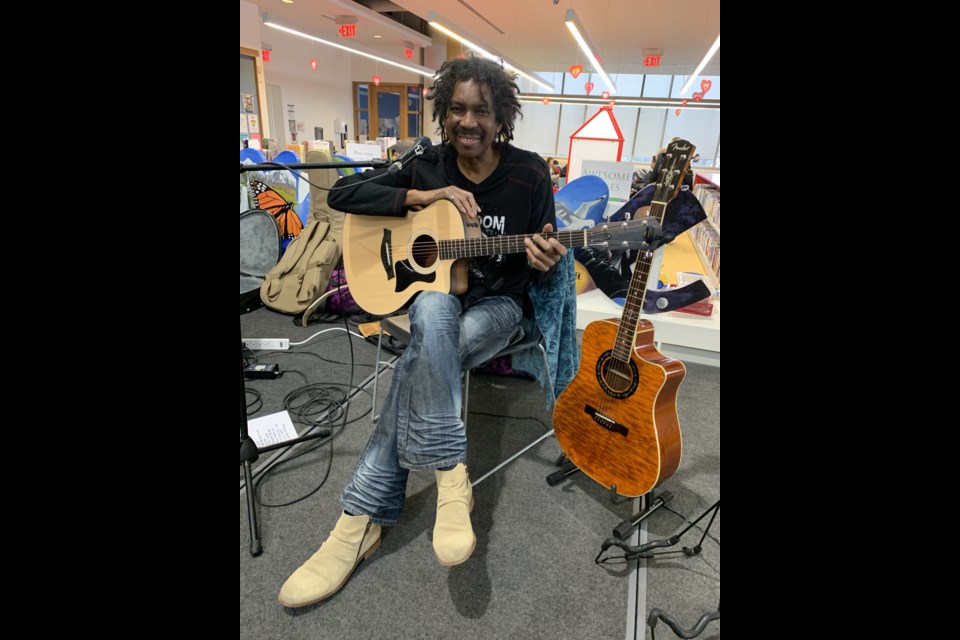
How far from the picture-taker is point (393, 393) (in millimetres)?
1334

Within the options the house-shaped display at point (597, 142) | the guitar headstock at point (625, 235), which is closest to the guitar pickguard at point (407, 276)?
the guitar headstock at point (625, 235)

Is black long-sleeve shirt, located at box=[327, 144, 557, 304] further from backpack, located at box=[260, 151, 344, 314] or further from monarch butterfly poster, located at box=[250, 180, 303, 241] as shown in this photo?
monarch butterfly poster, located at box=[250, 180, 303, 241]

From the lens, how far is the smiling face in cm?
151

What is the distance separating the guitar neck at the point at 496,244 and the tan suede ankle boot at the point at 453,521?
2.09 ft

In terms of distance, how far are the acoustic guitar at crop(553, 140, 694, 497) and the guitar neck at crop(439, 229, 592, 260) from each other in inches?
8.3

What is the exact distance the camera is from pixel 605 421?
1.49m

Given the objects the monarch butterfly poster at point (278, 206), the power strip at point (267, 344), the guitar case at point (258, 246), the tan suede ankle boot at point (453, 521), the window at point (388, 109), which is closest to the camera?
the tan suede ankle boot at point (453, 521)

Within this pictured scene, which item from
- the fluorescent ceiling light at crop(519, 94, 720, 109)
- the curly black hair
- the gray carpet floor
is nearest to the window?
the fluorescent ceiling light at crop(519, 94, 720, 109)

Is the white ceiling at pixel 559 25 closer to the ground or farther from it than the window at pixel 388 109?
farther from it

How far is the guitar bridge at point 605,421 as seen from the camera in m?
1.46

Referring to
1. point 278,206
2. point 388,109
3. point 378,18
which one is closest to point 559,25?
point 378,18

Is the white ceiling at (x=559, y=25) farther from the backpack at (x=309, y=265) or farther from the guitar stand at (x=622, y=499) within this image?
the guitar stand at (x=622, y=499)
